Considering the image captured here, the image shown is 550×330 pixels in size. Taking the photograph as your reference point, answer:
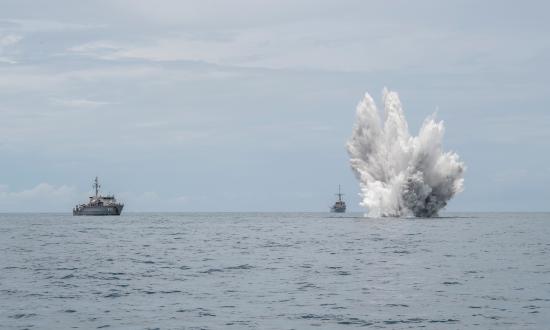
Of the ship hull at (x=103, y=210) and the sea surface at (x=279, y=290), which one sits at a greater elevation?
Result: the ship hull at (x=103, y=210)

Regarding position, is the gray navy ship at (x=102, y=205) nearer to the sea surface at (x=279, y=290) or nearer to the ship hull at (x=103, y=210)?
the ship hull at (x=103, y=210)

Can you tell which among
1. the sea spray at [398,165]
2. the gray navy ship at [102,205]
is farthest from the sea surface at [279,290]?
the gray navy ship at [102,205]

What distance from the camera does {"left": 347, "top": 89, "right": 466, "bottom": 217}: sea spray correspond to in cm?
10962

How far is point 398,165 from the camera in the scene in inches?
4382

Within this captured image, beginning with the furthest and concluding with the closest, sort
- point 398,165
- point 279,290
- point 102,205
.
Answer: point 102,205 → point 398,165 → point 279,290

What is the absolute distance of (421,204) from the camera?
114 m

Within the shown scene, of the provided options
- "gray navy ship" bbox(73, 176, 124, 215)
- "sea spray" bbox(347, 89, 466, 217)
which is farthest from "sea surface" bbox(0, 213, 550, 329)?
"gray navy ship" bbox(73, 176, 124, 215)

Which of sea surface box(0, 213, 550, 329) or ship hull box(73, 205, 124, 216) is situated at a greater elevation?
ship hull box(73, 205, 124, 216)

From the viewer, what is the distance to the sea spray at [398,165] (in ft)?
360

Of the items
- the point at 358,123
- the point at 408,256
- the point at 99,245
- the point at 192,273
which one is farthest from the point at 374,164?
the point at 192,273

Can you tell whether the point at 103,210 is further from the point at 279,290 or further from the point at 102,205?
the point at 279,290

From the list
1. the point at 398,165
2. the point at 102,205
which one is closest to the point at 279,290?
the point at 398,165

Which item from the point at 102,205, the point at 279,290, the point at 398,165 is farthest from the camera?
the point at 102,205

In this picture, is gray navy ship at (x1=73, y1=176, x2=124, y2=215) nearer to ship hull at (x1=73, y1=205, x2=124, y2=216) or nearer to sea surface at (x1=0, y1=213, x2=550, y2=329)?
ship hull at (x1=73, y1=205, x2=124, y2=216)
